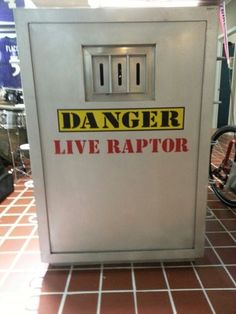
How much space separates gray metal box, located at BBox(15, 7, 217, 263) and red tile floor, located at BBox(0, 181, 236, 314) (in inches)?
3.7

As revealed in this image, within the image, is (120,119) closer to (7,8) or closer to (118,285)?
(118,285)

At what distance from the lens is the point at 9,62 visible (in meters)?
3.91

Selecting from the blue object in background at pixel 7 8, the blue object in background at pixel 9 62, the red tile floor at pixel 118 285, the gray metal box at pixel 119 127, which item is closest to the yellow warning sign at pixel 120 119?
the gray metal box at pixel 119 127

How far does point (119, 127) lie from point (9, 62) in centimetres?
322

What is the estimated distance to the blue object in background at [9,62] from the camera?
150 inches

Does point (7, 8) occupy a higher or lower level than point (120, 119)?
higher

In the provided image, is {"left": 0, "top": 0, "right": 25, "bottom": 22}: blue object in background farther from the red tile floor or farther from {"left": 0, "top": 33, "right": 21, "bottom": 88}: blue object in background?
the red tile floor

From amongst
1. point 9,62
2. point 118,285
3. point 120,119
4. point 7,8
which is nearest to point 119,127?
point 120,119

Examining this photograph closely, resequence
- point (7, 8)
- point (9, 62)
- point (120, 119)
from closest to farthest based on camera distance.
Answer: point (120, 119)
point (7, 8)
point (9, 62)

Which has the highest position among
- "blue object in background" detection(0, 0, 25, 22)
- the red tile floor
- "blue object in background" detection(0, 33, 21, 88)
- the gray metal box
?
"blue object in background" detection(0, 0, 25, 22)

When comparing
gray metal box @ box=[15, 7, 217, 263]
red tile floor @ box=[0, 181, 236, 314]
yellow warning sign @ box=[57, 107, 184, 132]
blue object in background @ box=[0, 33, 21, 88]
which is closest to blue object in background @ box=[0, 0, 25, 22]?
blue object in background @ box=[0, 33, 21, 88]

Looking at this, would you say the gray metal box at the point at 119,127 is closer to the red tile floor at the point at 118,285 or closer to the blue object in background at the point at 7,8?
the red tile floor at the point at 118,285

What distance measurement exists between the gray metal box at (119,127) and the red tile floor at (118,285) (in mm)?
94

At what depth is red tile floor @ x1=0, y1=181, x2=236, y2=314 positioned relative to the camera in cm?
136
